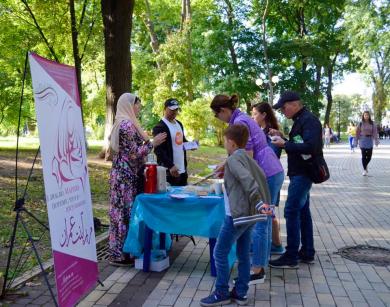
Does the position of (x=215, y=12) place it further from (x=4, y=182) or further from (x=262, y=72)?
(x=4, y=182)

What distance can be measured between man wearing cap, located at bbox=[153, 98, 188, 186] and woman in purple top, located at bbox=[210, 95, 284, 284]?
117cm

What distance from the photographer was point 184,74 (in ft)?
95.4

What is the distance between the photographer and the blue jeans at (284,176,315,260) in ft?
16.8

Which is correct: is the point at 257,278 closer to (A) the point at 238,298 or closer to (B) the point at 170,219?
(A) the point at 238,298

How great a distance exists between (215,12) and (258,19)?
10.3ft

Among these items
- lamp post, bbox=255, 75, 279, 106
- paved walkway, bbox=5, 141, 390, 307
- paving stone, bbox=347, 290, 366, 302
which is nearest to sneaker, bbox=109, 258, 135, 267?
paved walkway, bbox=5, 141, 390, 307

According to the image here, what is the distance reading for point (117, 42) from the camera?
43.1 feet

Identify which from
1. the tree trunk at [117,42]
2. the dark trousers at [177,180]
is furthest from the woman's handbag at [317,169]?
the tree trunk at [117,42]

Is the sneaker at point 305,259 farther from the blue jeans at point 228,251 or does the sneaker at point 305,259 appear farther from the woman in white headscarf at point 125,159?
the woman in white headscarf at point 125,159

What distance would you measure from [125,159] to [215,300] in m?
1.83

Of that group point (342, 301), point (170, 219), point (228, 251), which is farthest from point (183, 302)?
point (342, 301)

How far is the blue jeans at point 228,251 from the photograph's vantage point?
415 centimetres

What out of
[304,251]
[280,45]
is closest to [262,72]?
[280,45]

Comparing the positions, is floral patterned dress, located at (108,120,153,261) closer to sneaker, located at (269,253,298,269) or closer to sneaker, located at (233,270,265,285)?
sneaker, located at (233,270,265,285)
